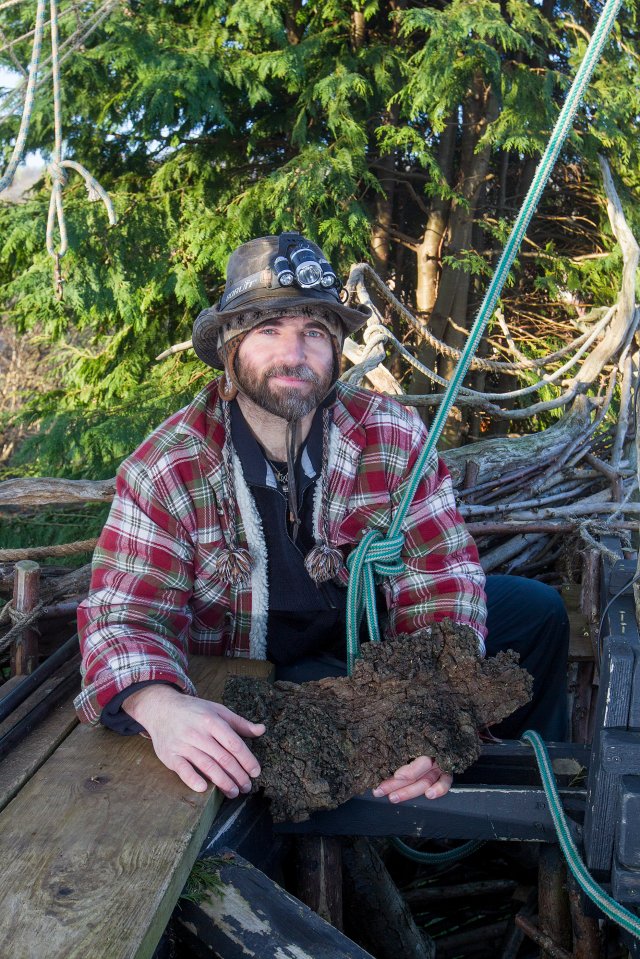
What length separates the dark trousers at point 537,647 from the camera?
8.77 feet

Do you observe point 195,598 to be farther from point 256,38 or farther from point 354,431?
point 256,38

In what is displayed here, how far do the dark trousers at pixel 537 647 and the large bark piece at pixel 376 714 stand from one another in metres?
0.63

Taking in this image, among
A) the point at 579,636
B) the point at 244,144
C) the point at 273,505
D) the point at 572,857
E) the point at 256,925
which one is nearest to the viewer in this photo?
the point at 256,925

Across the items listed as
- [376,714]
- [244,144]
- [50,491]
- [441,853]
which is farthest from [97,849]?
[244,144]

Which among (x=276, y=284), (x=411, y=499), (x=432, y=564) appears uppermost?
(x=276, y=284)

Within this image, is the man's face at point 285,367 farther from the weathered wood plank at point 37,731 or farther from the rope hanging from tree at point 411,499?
the weathered wood plank at point 37,731

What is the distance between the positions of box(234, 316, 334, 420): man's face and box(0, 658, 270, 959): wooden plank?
2.98ft

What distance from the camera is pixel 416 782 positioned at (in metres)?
1.90

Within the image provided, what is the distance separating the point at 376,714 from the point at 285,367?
0.90 m

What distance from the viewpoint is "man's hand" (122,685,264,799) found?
5.67 ft

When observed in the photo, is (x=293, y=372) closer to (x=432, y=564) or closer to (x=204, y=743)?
(x=432, y=564)

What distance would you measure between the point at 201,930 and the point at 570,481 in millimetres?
3600

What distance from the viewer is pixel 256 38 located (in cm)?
597

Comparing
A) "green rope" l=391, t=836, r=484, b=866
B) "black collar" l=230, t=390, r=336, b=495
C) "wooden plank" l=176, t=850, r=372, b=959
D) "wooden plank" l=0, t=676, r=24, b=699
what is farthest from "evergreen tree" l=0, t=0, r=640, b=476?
"wooden plank" l=176, t=850, r=372, b=959
